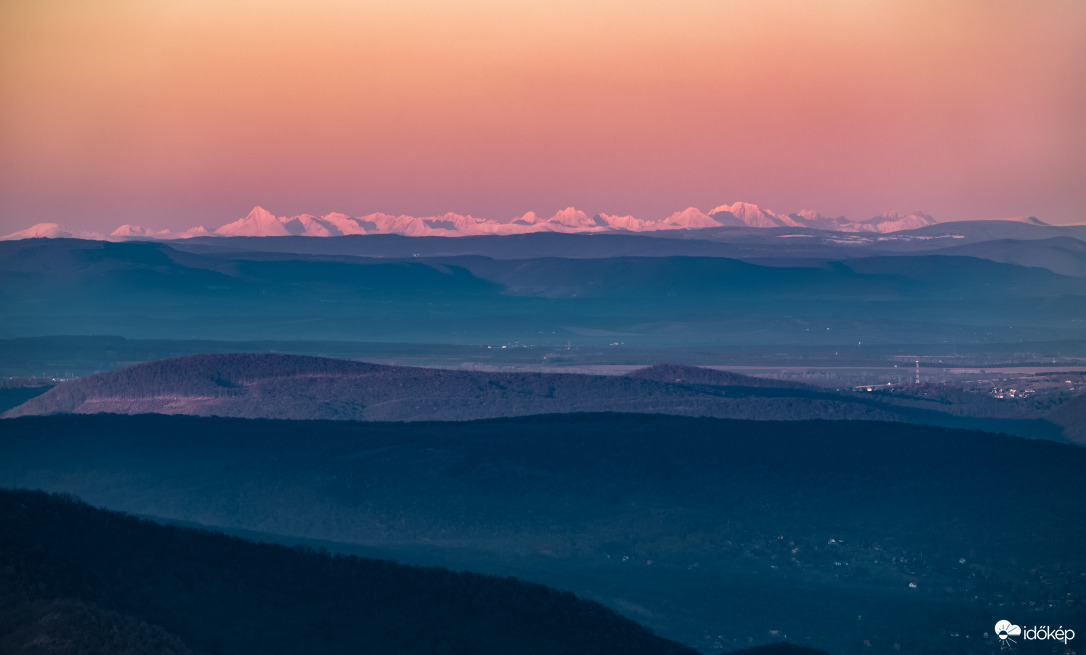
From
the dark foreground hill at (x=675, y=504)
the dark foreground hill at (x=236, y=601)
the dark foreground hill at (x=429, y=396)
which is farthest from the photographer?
the dark foreground hill at (x=429, y=396)

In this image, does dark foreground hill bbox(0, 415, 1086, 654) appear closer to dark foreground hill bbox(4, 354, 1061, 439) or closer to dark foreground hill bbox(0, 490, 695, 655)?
dark foreground hill bbox(0, 490, 695, 655)

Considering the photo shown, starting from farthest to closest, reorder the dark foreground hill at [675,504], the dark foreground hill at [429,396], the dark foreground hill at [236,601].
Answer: the dark foreground hill at [429,396] → the dark foreground hill at [675,504] → the dark foreground hill at [236,601]

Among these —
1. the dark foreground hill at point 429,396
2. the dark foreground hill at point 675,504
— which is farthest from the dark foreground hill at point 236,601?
the dark foreground hill at point 429,396

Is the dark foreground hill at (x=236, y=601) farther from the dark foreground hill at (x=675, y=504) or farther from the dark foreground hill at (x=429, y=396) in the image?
the dark foreground hill at (x=429, y=396)

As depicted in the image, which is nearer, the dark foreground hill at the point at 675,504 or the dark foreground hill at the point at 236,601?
the dark foreground hill at the point at 236,601

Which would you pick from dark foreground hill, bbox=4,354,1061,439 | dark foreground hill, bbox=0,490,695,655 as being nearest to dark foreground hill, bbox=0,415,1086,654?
dark foreground hill, bbox=0,490,695,655

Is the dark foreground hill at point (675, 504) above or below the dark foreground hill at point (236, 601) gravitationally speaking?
below
